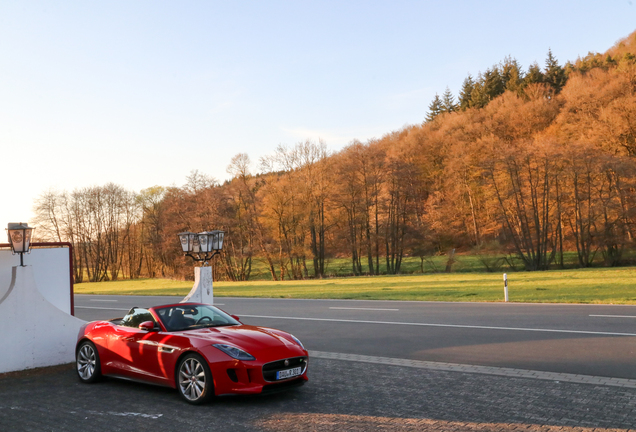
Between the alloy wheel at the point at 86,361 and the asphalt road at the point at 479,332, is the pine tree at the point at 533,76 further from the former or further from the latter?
the alloy wheel at the point at 86,361

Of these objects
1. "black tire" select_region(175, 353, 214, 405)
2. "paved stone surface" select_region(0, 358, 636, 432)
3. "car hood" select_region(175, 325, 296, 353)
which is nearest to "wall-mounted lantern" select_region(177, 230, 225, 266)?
"paved stone surface" select_region(0, 358, 636, 432)

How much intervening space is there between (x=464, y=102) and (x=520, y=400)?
8908cm

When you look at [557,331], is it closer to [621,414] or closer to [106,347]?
[621,414]

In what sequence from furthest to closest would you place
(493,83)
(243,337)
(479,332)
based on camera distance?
(493,83), (479,332), (243,337)

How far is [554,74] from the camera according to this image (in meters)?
79.2

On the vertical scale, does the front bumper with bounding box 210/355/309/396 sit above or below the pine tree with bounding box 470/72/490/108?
below

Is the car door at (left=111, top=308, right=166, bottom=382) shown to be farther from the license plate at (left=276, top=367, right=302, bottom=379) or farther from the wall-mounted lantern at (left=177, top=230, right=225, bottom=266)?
the wall-mounted lantern at (left=177, top=230, right=225, bottom=266)

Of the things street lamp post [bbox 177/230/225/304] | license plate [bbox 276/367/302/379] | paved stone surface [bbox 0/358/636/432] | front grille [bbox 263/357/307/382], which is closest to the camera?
paved stone surface [bbox 0/358/636/432]

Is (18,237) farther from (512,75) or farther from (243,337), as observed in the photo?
(512,75)

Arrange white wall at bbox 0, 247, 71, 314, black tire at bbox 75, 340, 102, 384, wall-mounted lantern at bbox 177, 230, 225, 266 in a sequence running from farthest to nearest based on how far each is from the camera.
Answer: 1. wall-mounted lantern at bbox 177, 230, 225, 266
2. white wall at bbox 0, 247, 71, 314
3. black tire at bbox 75, 340, 102, 384

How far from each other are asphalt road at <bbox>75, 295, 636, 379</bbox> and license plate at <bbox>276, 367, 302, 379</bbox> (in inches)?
144

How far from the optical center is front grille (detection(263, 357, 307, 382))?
6.82 m

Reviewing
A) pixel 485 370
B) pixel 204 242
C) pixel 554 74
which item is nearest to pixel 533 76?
pixel 554 74

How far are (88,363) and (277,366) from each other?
370cm
